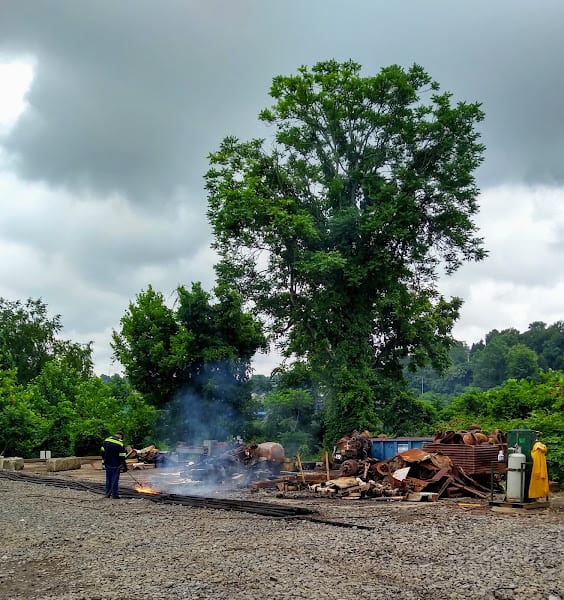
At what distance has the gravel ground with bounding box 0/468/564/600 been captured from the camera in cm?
783

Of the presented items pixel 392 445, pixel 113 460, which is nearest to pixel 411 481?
pixel 392 445

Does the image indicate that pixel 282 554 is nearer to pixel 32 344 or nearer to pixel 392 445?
pixel 392 445

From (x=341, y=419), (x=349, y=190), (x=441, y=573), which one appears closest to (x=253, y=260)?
(x=349, y=190)

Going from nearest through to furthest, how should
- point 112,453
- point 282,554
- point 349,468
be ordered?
1. point 282,554
2. point 112,453
3. point 349,468

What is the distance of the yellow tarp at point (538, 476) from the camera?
48.5 ft

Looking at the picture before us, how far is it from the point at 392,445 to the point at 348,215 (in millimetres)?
12843

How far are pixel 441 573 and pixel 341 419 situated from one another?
22462 millimetres

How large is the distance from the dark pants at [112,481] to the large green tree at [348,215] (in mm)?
14280

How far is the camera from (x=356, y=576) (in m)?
8.38

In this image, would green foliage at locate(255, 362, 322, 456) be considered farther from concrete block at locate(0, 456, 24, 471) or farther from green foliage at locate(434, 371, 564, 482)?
concrete block at locate(0, 456, 24, 471)

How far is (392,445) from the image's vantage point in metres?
21.5

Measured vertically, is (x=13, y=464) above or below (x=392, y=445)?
below

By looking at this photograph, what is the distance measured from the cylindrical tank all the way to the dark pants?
9.86 metres

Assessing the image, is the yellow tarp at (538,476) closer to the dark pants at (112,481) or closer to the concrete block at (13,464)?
the dark pants at (112,481)
